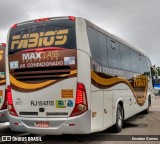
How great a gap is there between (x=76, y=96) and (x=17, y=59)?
199cm

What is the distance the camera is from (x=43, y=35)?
9.08 meters

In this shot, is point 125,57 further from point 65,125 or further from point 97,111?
point 65,125

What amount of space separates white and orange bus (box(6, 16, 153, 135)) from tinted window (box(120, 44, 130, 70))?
2.53 meters

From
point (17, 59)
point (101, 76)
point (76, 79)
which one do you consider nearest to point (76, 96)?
point (76, 79)

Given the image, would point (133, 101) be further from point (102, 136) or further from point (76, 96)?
point (76, 96)

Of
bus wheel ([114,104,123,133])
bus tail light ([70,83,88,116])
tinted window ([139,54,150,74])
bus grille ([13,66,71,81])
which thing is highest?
tinted window ([139,54,150,74])

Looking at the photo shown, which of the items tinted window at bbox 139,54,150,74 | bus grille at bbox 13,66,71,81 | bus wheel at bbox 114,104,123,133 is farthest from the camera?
tinted window at bbox 139,54,150,74

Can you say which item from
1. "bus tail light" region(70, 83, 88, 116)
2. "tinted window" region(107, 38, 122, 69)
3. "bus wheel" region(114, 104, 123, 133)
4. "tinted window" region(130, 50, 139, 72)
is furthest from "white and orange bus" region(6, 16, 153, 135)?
"tinted window" region(130, 50, 139, 72)

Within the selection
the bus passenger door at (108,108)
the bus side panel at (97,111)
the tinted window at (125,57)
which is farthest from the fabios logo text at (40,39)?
the tinted window at (125,57)

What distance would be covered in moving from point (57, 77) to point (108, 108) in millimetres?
2205

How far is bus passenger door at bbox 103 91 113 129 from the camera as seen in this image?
9875 millimetres

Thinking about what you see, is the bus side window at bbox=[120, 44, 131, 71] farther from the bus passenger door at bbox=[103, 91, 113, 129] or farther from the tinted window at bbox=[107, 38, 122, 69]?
the bus passenger door at bbox=[103, 91, 113, 129]

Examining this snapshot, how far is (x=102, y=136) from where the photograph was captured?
34.7 ft

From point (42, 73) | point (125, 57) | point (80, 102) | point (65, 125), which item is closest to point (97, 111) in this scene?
point (80, 102)
